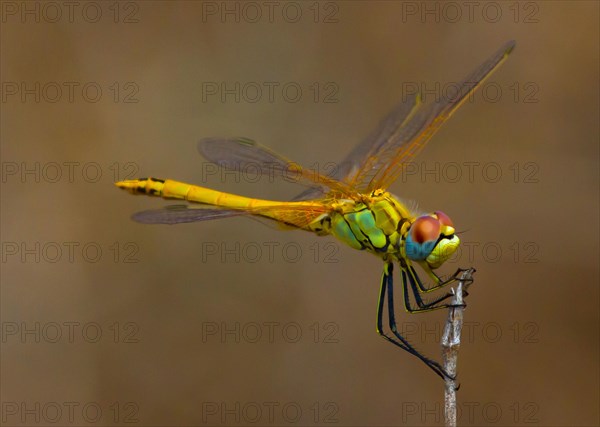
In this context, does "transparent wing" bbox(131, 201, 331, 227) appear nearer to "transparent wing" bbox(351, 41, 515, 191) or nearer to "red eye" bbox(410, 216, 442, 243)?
"transparent wing" bbox(351, 41, 515, 191)

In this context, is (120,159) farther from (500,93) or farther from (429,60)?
(500,93)

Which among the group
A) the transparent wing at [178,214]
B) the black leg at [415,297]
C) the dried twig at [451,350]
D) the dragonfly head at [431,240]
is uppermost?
the transparent wing at [178,214]

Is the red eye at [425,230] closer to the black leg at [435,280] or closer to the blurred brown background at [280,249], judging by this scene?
the black leg at [435,280]

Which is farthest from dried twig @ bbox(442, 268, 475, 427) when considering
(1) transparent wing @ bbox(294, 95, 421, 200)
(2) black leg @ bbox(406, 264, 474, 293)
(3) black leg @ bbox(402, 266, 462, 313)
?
(1) transparent wing @ bbox(294, 95, 421, 200)

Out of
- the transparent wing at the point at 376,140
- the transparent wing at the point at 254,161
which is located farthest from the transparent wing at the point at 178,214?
the transparent wing at the point at 376,140

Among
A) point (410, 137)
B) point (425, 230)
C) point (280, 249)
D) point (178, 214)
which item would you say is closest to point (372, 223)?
point (425, 230)

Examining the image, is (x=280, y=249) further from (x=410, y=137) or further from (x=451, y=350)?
(x=451, y=350)
